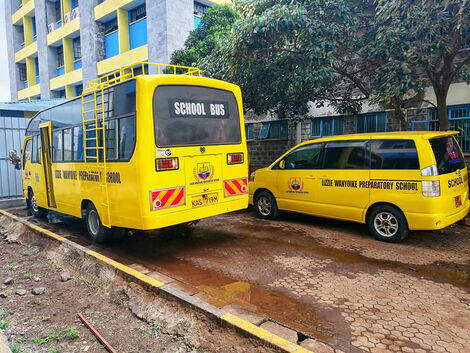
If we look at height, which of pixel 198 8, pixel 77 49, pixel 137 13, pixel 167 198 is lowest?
pixel 167 198

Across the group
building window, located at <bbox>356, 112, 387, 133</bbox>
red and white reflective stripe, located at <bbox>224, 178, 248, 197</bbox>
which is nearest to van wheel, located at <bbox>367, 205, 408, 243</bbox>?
red and white reflective stripe, located at <bbox>224, 178, 248, 197</bbox>

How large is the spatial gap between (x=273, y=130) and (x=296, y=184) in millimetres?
7312

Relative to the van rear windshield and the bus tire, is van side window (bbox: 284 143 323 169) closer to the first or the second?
the van rear windshield

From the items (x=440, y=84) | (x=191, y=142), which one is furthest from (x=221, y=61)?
(x=440, y=84)

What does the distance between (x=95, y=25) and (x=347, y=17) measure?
1920cm

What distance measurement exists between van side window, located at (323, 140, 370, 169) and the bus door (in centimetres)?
614

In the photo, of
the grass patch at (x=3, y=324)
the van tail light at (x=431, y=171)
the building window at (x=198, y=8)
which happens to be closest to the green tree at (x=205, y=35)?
the building window at (x=198, y=8)

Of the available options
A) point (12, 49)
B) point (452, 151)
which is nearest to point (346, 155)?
point (452, 151)

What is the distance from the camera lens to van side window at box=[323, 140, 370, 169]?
655 cm

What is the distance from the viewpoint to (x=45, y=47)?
2716cm

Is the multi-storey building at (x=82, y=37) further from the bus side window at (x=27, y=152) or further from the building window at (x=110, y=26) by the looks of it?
the bus side window at (x=27, y=152)

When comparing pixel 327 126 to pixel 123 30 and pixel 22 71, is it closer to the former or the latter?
pixel 123 30

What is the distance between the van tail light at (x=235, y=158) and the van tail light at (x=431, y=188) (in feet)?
10.0

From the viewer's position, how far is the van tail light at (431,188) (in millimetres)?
5684
